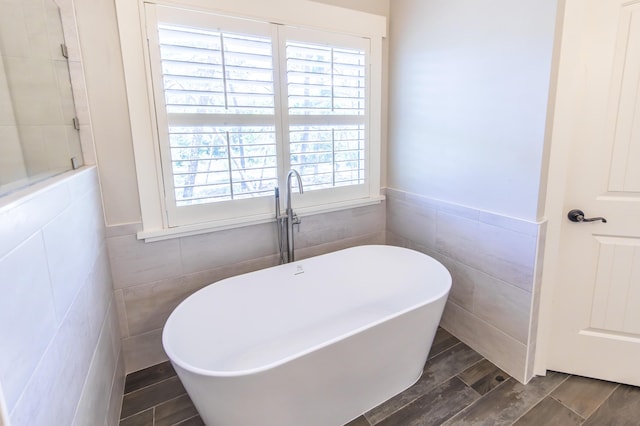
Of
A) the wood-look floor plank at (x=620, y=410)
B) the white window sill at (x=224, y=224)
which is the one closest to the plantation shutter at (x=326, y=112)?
the white window sill at (x=224, y=224)

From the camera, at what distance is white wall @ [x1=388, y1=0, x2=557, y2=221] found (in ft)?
5.53

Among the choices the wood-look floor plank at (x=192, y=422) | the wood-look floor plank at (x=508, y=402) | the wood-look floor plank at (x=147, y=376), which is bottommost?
the wood-look floor plank at (x=508, y=402)

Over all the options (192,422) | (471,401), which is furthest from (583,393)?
(192,422)

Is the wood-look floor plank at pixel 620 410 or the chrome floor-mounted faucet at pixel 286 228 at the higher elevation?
the chrome floor-mounted faucet at pixel 286 228

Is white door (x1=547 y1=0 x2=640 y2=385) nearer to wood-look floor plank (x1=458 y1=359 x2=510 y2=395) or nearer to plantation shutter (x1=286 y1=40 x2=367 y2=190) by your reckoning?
wood-look floor plank (x1=458 y1=359 x2=510 y2=395)

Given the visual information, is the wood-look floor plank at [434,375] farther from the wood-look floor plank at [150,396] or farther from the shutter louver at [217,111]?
the shutter louver at [217,111]

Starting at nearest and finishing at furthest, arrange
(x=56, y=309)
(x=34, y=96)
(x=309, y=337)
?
(x=56, y=309)
(x=34, y=96)
(x=309, y=337)

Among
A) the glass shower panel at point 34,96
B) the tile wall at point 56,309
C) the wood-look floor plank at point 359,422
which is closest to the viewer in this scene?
the tile wall at point 56,309

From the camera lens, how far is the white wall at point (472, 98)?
66.3 inches

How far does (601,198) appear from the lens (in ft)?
5.57

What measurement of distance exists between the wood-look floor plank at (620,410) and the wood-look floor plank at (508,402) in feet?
0.69

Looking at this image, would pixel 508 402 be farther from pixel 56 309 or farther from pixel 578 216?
pixel 56 309

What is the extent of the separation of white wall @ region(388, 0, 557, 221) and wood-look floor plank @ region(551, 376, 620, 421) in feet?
3.28

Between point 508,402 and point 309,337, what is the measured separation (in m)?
1.15
